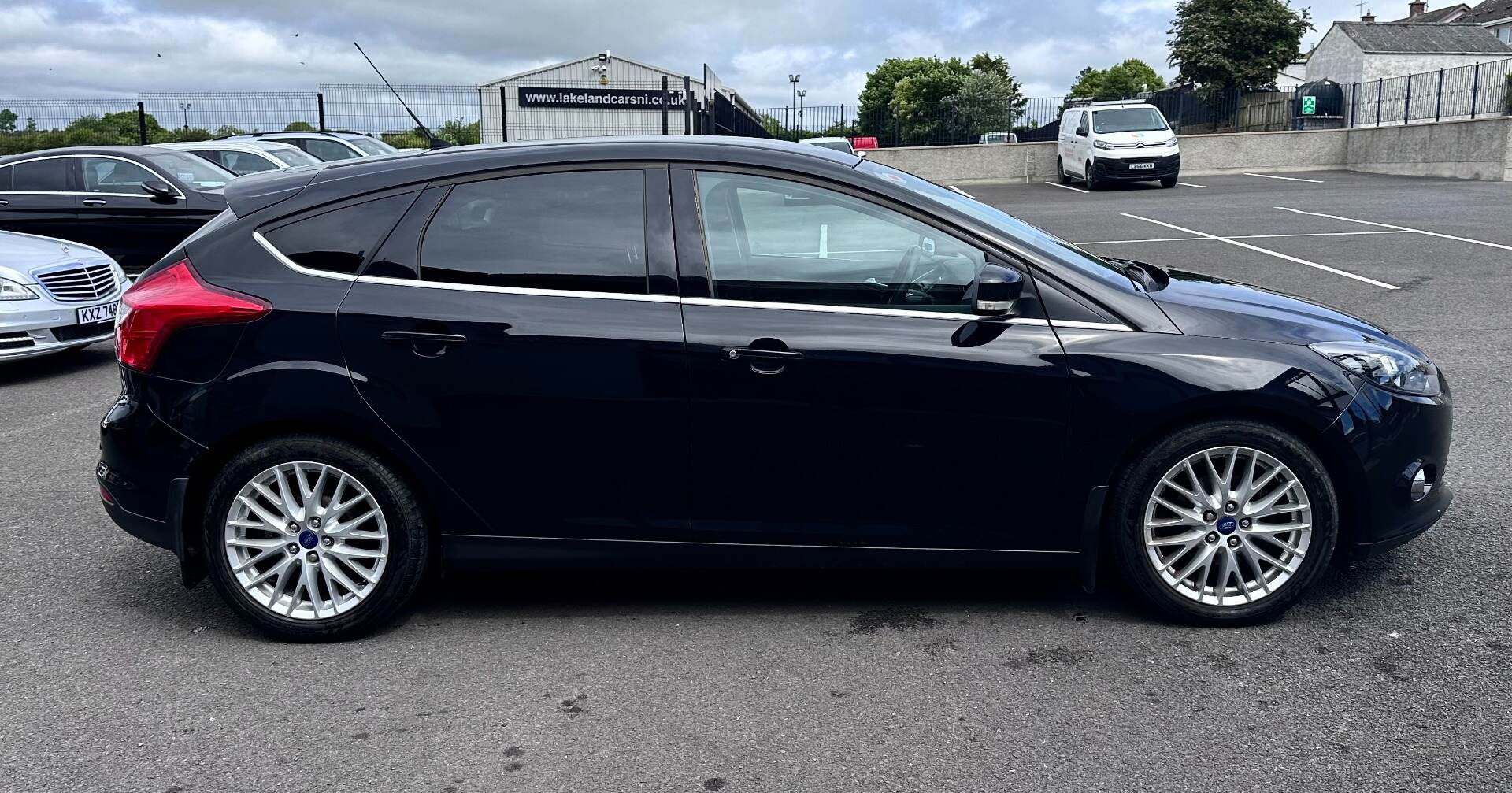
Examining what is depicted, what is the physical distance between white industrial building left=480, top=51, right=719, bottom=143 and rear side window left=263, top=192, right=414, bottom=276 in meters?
5.12

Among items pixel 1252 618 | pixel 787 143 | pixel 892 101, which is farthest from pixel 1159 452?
pixel 892 101

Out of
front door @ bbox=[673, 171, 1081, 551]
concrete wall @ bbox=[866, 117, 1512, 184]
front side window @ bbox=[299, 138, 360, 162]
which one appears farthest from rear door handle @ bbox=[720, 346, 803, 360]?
concrete wall @ bbox=[866, 117, 1512, 184]

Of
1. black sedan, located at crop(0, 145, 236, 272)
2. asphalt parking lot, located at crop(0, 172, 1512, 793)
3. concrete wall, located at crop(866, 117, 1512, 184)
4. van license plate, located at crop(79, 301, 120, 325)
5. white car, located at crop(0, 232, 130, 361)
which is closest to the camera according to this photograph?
asphalt parking lot, located at crop(0, 172, 1512, 793)

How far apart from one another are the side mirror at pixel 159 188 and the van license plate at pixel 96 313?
451cm

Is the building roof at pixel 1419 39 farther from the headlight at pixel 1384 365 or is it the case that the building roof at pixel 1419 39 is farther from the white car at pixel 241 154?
the headlight at pixel 1384 365

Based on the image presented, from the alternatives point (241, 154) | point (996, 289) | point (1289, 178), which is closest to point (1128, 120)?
point (1289, 178)

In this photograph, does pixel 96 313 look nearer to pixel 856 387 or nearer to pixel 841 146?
pixel 841 146

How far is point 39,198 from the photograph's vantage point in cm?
1395

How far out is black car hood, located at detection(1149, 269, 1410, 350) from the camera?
3.93m

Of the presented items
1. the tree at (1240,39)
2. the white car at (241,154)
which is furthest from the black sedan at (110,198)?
the tree at (1240,39)

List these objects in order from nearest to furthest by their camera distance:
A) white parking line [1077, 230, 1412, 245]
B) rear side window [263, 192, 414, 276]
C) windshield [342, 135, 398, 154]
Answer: rear side window [263, 192, 414, 276] → white parking line [1077, 230, 1412, 245] → windshield [342, 135, 398, 154]

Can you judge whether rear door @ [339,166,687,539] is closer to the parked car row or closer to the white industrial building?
the white industrial building

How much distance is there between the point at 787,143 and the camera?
444cm

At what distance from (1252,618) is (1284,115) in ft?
130
